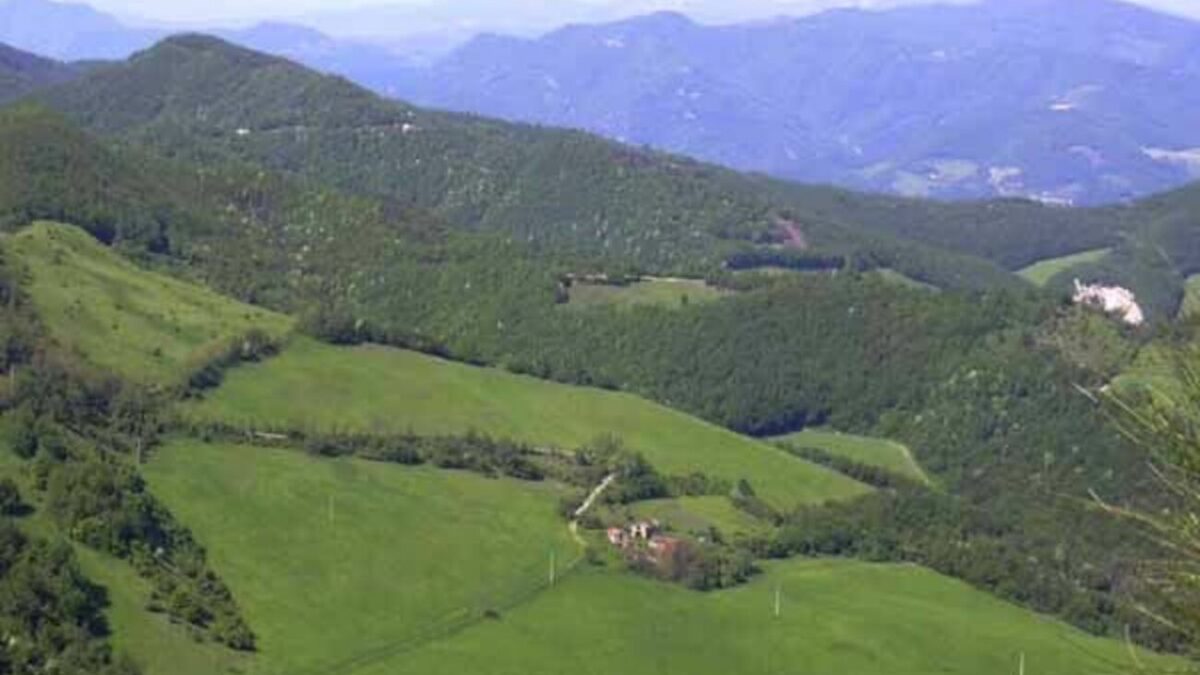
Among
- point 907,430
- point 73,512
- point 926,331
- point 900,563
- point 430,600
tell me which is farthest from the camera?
point 926,331

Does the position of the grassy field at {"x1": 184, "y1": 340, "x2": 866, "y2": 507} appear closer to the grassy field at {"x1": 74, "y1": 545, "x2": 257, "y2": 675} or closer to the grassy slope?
the grassy slope

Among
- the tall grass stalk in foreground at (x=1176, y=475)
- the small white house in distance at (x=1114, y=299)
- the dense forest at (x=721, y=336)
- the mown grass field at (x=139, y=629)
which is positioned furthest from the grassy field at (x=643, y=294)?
the tall grass stalk in foreground at (x=1176, y=475)

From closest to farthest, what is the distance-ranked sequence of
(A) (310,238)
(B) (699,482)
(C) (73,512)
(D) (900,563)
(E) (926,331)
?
1. (C) (73,512)
2. (D) (900,563)
3. (B) (699,482)
4. (E) (926,331)
5. (A) (310,238)

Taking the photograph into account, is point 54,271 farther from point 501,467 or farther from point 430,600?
point 430,600

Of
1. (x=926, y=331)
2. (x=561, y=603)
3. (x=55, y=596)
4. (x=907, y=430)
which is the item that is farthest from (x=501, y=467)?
(x=926, y=331)

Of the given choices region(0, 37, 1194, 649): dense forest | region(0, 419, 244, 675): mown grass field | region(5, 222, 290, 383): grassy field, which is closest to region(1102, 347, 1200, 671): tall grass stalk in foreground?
region(0, 419, 244, 675): mown grass field

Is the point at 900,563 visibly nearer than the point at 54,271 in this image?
Yes

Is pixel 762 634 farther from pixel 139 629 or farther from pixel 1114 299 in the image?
pixel 1114 299
